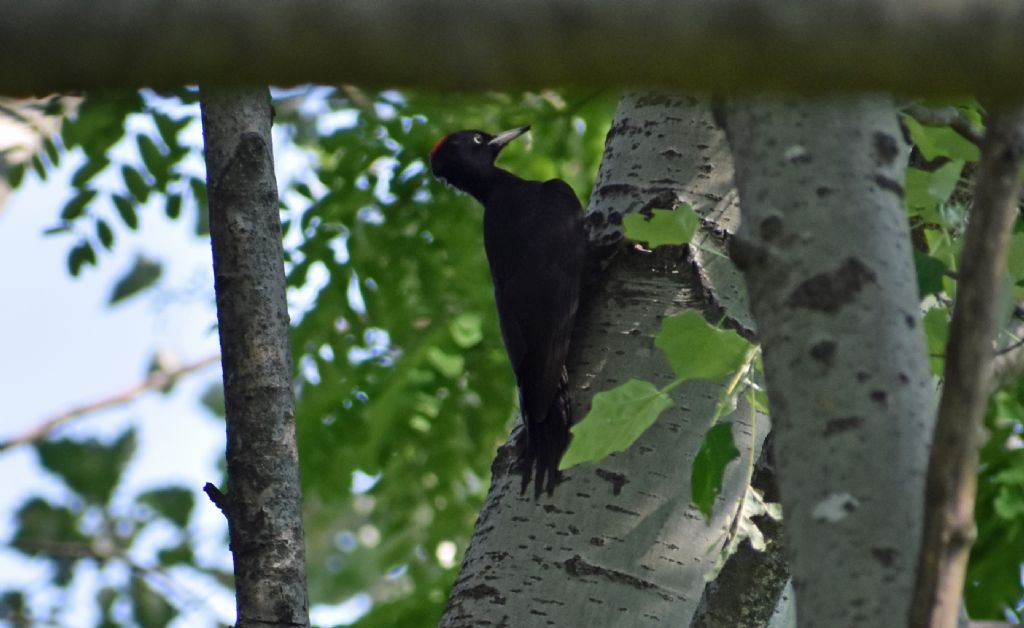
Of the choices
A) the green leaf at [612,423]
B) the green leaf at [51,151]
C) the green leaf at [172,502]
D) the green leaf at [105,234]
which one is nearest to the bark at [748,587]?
the green leaf at [612,423]

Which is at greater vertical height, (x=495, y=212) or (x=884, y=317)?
(x=495, y=212)

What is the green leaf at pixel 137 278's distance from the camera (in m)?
11.0

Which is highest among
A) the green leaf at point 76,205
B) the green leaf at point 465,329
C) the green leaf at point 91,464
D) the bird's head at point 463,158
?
the green leaf at point 91,464

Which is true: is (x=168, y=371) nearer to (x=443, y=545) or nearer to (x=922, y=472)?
(x=443, y=545)

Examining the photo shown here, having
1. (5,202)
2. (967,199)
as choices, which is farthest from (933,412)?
(5,202)

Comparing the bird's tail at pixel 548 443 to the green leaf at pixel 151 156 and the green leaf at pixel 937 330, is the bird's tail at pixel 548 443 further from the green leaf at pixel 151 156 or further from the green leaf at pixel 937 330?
the green leaf at pixel 151 156

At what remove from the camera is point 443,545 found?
5.70m

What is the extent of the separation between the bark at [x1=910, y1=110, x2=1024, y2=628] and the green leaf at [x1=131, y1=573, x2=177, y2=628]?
5.75 metres

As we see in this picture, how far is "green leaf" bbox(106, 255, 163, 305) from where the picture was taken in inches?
433

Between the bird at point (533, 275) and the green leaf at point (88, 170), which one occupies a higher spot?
the green leaf at point (88, 170)

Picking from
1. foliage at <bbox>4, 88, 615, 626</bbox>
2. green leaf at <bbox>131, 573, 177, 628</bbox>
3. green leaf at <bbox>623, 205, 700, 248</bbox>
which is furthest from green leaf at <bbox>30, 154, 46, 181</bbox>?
green leaf at <bbox>623, 205, 700, 248</bbox>

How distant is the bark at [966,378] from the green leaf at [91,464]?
290 inches

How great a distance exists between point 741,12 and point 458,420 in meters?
4.76

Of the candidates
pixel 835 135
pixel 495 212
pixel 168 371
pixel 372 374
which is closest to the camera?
pixel 835 135
